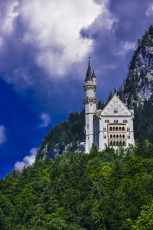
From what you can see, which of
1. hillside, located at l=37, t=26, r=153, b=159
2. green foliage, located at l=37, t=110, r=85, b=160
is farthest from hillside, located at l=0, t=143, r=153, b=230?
green foliage, located at l=37, t=110, r=85, b=160

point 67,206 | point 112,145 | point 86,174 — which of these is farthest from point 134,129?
point 67,206

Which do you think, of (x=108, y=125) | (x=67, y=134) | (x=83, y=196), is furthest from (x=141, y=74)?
(x=83, y=196)

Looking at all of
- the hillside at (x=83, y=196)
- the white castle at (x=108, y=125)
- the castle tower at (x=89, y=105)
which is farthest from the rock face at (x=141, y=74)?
the hillside at (x=83, y=196)

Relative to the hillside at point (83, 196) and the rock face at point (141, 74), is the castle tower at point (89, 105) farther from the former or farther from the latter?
the rock face at point (141, 74)

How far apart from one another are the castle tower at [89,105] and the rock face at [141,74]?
3304 cm

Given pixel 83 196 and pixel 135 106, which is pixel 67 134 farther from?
pixel 83 196

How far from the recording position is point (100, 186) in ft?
232

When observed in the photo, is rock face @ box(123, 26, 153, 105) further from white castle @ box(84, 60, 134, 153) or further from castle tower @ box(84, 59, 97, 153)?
white castle @ box(84, 60, 134, 153)

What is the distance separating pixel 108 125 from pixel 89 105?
629cm

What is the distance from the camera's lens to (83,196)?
235ft

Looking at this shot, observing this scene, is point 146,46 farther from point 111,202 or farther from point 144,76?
point 111,202

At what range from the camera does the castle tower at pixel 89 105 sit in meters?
110

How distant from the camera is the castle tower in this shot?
110125 mm

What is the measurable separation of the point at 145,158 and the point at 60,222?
2646cm
